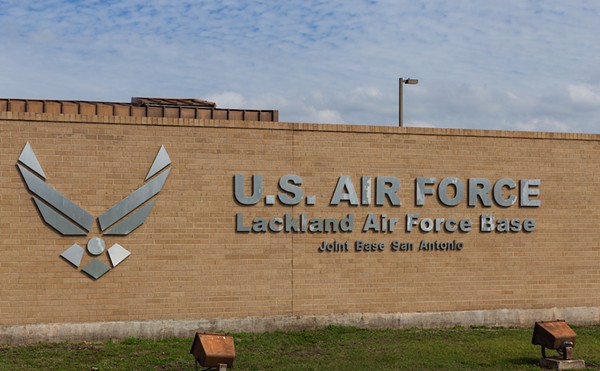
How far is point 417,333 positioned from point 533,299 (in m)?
3.49

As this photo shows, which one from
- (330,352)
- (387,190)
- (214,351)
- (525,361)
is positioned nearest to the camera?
(214,351)

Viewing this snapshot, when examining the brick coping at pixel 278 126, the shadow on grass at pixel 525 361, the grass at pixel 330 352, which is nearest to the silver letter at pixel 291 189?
the brick coping at pixel 278 126

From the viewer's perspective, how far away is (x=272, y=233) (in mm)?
18250

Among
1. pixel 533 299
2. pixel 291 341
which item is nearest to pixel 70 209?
pixel 291 341

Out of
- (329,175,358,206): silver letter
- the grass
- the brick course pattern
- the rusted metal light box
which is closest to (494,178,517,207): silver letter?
the brick course pattern

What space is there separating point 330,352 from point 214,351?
415 centimetres

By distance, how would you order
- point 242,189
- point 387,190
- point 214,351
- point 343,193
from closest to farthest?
point 214,351 < point 242,189 < point 343,193 < point 387,190

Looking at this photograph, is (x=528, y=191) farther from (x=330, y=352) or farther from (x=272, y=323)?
(x=272, y=323)

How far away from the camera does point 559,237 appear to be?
66.1 feet

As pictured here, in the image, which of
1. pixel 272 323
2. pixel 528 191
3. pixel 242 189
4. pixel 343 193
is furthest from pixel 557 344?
pixel 242 189

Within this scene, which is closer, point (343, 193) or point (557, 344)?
point (557, 344)

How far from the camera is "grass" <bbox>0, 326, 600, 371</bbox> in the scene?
15.0 m

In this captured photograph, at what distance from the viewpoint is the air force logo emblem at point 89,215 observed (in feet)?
55.0

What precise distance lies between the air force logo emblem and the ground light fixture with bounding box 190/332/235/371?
188 inches
